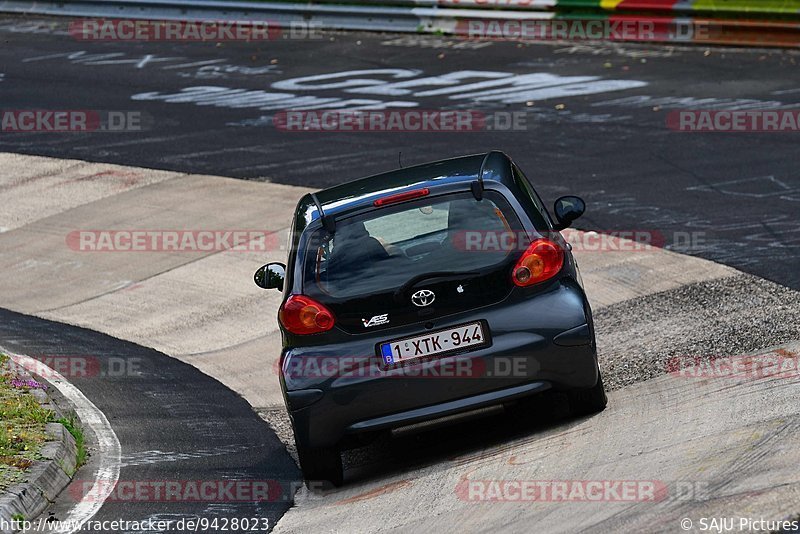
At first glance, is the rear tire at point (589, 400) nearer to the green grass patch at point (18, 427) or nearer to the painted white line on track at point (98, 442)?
the painted white line on track at point (98, 442)

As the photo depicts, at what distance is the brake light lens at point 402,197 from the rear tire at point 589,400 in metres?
1.42

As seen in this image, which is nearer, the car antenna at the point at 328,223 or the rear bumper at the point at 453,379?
the rear bumper at the point at 453,379

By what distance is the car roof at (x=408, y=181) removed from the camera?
770 cm

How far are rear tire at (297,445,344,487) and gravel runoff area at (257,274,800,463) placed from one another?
769 mm

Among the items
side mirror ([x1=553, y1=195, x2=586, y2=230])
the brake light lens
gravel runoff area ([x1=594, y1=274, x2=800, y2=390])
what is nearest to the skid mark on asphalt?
the brake light lens

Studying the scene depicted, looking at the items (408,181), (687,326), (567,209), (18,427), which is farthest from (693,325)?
(18,427)

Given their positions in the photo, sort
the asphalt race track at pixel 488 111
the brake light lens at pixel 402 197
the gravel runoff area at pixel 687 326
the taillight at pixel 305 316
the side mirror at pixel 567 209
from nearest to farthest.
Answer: the taillight at pixel 305 316 → the brake light lens at pixel 402 197 → the side mirror at pixel 567 209 → the gravel runoff area at pixel 687 326 → the asphalt race track at pixel 488 111

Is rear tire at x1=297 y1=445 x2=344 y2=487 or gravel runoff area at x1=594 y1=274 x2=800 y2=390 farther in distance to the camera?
gravel runoff area at x1=594 y1=274 x2=800 y2=390

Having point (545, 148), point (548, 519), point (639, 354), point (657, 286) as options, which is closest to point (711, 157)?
point (545, 148)

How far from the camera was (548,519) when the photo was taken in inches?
249

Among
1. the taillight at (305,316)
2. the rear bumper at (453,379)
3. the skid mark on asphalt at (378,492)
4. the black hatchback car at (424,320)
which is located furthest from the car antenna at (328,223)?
the skid mark on asphalt at (378,492)

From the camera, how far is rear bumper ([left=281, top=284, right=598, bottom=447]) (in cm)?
721

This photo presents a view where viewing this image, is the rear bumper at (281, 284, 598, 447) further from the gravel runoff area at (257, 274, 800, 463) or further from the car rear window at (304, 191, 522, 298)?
the gravel runoff area at (257, 274, 800, 463)

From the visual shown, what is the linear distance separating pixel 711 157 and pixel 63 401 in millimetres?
7880
